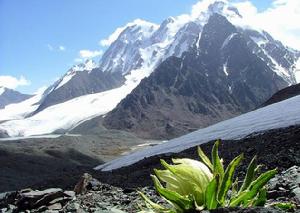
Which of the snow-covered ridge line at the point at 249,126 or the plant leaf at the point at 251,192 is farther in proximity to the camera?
the snow-covered ridge line at the point at 249,126

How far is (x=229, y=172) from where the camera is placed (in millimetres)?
3381

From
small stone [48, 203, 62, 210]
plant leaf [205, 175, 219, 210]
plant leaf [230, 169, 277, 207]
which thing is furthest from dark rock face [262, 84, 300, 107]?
plant leaf [205, 175, 219, 210]

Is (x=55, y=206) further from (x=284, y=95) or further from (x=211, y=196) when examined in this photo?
(x=284, y=95)

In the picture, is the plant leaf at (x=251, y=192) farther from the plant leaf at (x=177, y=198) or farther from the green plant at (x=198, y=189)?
the plant leaf at (x=177, y=198)

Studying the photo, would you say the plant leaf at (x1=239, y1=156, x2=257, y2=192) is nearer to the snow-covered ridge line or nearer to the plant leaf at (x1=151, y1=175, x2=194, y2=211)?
the plant leaf at (x1=151, y1=175, x2=194, y2=211)

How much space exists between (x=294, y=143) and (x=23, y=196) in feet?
37.6

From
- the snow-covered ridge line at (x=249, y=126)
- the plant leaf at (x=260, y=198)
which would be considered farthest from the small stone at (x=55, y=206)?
the snow-covered ridge line at (x=249, y=126)

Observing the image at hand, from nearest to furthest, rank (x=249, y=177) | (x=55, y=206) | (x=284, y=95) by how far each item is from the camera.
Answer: (x=249, y=177), (x=55, y=206), (x=284, y=95)

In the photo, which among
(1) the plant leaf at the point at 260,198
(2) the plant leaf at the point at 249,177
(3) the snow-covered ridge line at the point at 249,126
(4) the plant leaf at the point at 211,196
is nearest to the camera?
(4) the plant leaf at the point at 211,196

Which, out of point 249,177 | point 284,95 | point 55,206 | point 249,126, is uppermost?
point 284,95

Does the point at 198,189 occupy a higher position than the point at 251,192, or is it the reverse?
the point at 198,189

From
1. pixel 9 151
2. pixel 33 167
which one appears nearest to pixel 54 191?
pixel 33 167

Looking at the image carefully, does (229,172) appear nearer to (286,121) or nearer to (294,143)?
(294,143)

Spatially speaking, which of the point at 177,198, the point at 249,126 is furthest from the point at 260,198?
the point at 249,126
